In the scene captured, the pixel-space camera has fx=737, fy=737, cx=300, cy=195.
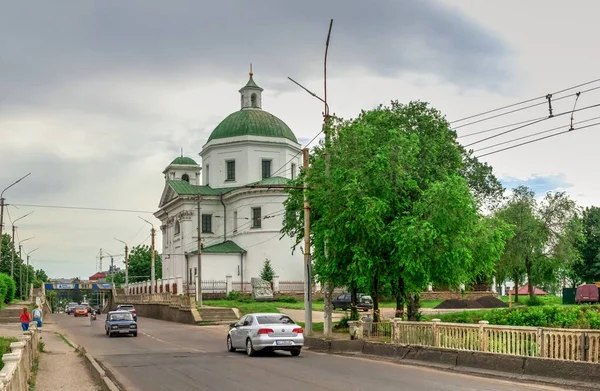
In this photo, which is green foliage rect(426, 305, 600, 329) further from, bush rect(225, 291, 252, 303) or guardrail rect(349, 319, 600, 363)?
bush rect(225, 291, 252, 303)

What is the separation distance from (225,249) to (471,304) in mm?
27805

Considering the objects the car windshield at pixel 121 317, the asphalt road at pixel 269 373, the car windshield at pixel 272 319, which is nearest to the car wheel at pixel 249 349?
the asphalt road at pixel 269 373

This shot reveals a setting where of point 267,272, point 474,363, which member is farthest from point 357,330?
point 267,272

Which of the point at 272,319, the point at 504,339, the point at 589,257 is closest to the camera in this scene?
the point at 504,339

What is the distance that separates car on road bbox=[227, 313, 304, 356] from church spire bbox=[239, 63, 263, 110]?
63.9 meters

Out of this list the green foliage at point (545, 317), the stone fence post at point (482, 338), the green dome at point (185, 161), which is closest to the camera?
the stone fence post at point (482, 338)

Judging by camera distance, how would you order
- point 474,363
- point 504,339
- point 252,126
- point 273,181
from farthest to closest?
1. point 252,126
2. point 273,181
3. point 474,363
4. point 504,339

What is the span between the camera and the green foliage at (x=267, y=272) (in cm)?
7281

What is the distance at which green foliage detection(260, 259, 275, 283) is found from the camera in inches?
2867

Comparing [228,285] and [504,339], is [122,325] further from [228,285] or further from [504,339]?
[228,285]

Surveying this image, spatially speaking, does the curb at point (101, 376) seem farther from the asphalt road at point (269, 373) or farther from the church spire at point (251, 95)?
the church spire at point (251, 95)

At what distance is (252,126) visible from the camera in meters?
81.2

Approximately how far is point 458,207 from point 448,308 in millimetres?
30001

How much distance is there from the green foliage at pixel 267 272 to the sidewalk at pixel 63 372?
42631 millimetres
